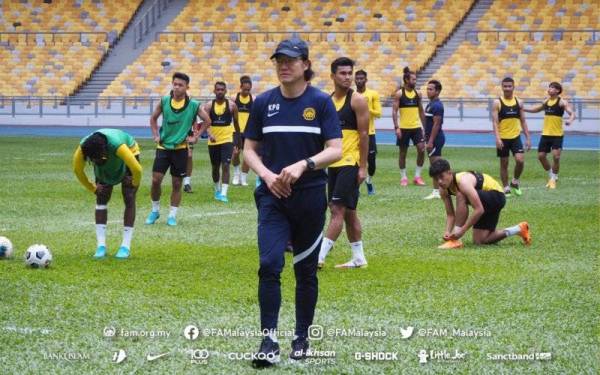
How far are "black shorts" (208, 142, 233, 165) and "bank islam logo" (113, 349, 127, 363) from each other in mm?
11972

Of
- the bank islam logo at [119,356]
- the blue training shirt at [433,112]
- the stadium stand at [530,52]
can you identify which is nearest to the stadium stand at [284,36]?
the stadium stand at [530,52]

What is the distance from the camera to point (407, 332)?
25.8 feet

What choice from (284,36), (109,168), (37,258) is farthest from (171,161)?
(284,36)

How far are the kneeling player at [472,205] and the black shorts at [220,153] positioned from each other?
23.3 feet

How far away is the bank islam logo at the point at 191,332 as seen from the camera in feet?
25.2

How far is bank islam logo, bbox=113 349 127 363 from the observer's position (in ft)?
23.2

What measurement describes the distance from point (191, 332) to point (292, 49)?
206 cm

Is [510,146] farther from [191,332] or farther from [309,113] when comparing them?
[309,113]

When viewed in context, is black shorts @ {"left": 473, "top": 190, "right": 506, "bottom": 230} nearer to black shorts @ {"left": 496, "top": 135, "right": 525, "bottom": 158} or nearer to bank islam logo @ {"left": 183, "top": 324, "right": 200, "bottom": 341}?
bank islam logo @ {"left": 183, "top": 324, "right": 200, "bottom": 341}

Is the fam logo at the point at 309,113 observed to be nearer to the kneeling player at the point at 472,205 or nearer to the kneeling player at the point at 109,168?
the kneeling player at the point at 109,168

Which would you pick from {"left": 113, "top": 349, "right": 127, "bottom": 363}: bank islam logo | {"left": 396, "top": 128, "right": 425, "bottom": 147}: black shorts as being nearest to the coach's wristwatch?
{"left": 113, "top": 349, "right": 127, "bottom": 363}: bank islam logo

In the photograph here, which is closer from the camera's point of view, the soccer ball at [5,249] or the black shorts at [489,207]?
the soccer ball at [5,249]

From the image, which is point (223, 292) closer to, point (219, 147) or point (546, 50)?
point (219, 147)

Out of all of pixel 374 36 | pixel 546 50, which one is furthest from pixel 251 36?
pixel 546 50
